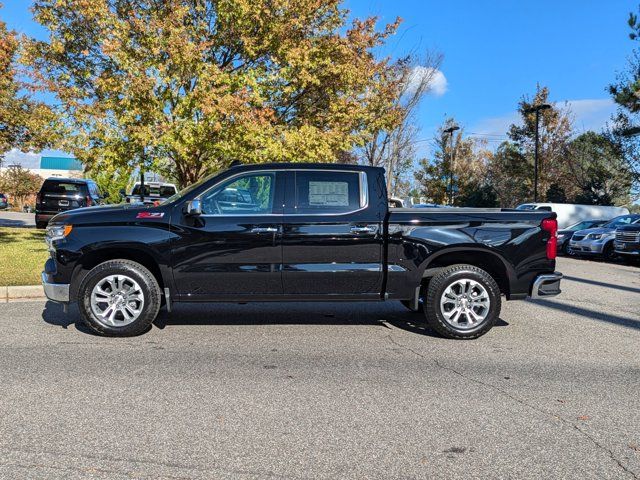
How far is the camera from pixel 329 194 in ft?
19.9

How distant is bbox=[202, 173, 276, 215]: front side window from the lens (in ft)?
19.6

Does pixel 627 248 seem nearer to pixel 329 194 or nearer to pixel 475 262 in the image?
pixel 475 262

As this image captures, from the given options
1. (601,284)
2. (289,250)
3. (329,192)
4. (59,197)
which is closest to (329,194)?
(329,192)

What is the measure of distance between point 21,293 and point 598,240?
1647 cm

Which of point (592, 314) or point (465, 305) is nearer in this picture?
point (465, 305)

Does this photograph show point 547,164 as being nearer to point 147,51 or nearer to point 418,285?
point 147,51

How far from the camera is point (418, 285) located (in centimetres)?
606

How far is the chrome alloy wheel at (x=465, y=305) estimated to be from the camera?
19.6ft

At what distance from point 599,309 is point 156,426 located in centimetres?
693

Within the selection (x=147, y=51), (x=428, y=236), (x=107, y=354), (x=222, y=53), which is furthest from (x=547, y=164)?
(x=107, y=354)

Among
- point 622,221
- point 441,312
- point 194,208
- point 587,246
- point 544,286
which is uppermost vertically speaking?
point 194,208

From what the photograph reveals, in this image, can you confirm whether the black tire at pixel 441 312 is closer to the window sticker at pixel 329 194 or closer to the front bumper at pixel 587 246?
the window sticker at pixel 329 194

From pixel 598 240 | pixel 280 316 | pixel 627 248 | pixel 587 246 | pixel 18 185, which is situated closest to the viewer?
pixel 280 316

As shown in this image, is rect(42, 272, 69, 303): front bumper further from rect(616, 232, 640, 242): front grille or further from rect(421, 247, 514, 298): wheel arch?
rect(616, 232, 640, 242): front grille
